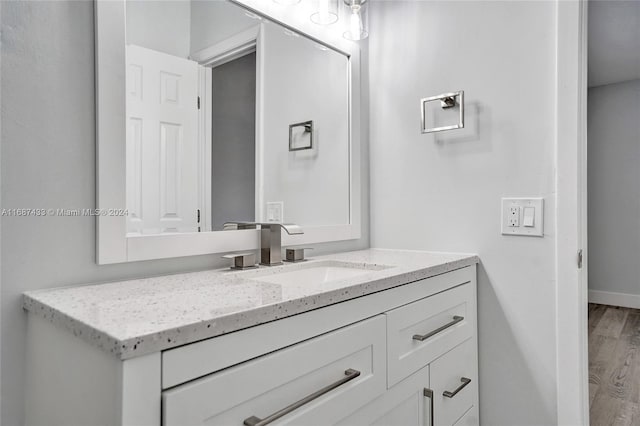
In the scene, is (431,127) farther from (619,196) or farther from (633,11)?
(619,196)

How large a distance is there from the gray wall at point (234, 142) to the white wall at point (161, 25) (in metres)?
0.14

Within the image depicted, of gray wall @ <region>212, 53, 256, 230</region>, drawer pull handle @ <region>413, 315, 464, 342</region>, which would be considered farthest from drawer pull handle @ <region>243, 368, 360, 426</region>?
gray wall @ <region>212, 53, 256, 230</region>

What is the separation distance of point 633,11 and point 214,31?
9.51 feet

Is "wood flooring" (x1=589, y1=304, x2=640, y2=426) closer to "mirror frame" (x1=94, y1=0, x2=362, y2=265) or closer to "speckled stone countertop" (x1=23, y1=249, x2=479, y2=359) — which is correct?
"speckled stone countertop" (x1=23, y1=249, x2=479, y2=359)

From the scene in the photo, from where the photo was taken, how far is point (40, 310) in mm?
795

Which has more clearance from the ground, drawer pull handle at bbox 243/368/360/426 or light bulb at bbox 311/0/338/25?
light bulb at bbox 311/0/338/25

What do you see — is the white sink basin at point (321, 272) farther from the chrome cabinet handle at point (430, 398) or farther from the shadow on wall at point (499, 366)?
the shadow on wall at point (499, 366)

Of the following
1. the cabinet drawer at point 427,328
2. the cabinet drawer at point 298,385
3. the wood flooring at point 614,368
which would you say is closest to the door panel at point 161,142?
the cabinet drawer at point 298,385

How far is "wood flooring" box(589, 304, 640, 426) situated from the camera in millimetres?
1922

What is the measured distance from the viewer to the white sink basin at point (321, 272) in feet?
4.24

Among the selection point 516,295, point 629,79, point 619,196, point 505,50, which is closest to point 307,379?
point 516,295

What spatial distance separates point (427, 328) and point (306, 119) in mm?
912

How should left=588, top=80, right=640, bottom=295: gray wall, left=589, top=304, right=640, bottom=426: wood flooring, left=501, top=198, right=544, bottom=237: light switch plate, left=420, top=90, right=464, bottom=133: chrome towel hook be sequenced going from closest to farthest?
left=501, top=198, right=544, bottom=237: light switch plate
left=420, top=90, right=464, bottom=133: chrome towel hook
left=589, top=304, right=640, bottom=426: wood flooring
left=588, top=80, right=640, bottom=295: gray wall

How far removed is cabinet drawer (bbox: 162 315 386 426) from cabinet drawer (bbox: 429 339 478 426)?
0.31 meters
